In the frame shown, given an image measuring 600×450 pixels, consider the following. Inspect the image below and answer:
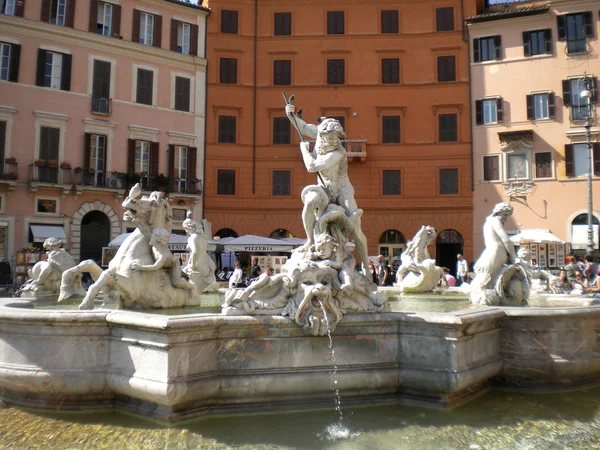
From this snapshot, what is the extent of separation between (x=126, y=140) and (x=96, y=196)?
125 inches

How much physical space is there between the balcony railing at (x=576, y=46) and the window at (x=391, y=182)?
10.1 m

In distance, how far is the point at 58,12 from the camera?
25.6m

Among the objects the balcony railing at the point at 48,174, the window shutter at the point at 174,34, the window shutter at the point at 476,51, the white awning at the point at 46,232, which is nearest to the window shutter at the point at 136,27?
the window shutter at the point at 174,34

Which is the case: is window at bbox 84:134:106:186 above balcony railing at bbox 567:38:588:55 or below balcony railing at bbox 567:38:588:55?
below

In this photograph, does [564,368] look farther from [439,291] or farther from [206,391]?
[439,291]

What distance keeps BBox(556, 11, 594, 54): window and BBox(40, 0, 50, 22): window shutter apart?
24.0m

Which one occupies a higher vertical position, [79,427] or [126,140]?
[126,140]

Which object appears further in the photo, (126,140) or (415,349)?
(126,140)

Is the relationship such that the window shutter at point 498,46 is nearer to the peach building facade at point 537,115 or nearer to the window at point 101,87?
the peach building facade at point 537,115

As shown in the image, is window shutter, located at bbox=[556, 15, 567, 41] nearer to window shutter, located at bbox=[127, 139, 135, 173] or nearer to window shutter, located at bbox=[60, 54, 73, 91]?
window shutter, located at bbox=[127, 139, 135, 173]

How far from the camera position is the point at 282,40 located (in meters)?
29.9

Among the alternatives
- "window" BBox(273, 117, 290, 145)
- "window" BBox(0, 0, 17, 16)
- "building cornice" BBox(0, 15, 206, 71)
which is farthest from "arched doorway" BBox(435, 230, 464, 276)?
"window" BBox(0, 0, 17, 16)

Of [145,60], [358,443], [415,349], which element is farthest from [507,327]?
[145,60]

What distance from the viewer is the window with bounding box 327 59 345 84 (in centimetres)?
2975
